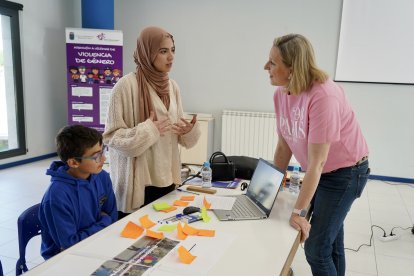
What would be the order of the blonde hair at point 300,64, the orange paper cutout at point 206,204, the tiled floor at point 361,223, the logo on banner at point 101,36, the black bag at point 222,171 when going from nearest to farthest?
1. the blonde hair at point 300,64
2. the orange paper cutout at point 206,204
3. the black bag at point 222,171
4. the tiled floor at point 361,223
5. the logo on banner at point 101,36

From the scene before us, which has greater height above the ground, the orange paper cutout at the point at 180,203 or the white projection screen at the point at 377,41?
the white projection screen at the point at 377,41

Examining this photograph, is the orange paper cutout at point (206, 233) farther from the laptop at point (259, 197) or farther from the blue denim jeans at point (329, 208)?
the blue denim jeans at point (329, 208)

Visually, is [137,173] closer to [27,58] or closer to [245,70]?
[245,70]

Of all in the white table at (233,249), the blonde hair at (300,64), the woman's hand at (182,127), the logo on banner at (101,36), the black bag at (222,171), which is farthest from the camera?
the logo on banner at (101,36)

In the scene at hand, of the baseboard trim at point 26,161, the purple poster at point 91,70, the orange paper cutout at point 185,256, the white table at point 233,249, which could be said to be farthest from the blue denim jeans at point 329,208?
the baseboard trim at point 26,161

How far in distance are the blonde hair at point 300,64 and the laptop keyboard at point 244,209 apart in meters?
0.57

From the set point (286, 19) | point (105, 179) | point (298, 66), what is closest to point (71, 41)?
point (286, 19)

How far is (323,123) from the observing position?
1.30 meters

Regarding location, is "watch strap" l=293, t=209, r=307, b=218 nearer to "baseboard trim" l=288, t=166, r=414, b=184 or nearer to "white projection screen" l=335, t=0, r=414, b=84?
"baseboard trim" l=288, t=166, r=414, b=184

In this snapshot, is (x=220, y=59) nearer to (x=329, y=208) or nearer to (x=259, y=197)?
(x=259, y=197)

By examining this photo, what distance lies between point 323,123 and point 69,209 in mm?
1083

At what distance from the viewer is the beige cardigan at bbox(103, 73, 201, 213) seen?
1.48 metres

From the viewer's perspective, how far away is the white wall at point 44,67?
484 cm

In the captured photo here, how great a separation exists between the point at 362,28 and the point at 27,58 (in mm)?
4712
